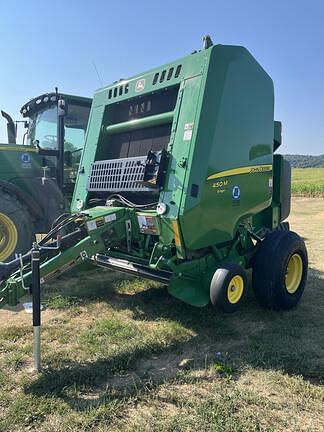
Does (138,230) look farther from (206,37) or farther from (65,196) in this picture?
(65,196)

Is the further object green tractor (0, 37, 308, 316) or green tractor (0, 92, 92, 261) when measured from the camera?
green tractor (0, 92, 92, 261)

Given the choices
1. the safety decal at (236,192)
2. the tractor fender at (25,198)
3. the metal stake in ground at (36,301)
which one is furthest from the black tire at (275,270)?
the tractor fender at (25,198)

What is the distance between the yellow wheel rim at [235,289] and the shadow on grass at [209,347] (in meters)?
0.35

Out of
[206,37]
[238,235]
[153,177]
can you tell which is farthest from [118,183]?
[206,37]

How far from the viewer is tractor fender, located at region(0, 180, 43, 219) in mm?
5918

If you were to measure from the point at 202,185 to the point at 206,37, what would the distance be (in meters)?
1.56

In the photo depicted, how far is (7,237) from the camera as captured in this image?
19.3 feet

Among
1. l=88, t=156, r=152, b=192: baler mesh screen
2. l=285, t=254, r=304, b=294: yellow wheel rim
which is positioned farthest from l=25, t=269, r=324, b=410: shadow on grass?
l=88, t=156, r=152, b=192: baler mesh screen

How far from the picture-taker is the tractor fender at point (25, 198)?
5.92 metres

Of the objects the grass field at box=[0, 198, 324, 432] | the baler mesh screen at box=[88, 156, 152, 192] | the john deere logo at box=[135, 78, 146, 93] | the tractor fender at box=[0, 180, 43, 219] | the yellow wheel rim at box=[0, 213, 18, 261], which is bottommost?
the grass field at box=[0, 198, 324, 432]

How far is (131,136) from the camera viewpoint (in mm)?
4863

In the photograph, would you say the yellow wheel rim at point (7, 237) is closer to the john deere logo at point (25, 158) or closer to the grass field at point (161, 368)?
the john deere logo at point (25, 158)

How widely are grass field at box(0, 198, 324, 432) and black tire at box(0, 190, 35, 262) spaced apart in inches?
51.1

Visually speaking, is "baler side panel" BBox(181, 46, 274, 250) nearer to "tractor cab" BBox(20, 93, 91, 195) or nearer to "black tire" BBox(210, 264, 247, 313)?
"black tire" BBox(210, 264, 247, 313)
